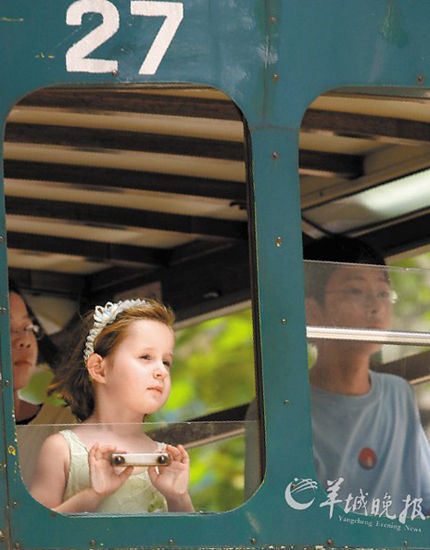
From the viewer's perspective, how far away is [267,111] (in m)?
4.92

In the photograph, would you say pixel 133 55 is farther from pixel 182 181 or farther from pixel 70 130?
pixel 182 181

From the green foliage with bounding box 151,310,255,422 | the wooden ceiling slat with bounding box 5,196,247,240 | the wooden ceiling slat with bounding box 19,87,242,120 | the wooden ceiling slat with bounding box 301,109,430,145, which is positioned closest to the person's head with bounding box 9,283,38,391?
the wooden ceiling slat with bounding box 5,196,247,240

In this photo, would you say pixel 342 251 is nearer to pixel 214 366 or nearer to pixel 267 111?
pixel 214 366

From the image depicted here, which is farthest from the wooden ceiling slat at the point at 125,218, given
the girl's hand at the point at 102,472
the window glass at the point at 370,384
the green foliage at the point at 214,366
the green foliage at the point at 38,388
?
the girl's hand at the point at 102,472

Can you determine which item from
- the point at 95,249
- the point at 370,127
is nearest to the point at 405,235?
the point at 370,127

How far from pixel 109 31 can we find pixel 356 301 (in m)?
1.05

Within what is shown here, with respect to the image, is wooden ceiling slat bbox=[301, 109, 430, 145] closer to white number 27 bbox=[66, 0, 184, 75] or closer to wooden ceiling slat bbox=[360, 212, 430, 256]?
wooden ceiling slat bbox=[360, 212, 430, 256]

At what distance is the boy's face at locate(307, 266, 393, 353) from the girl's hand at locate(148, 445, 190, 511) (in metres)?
0.55

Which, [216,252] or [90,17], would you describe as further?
[216,252]

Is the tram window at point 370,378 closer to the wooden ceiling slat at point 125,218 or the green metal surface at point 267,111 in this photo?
the green metal surface at point 267,111

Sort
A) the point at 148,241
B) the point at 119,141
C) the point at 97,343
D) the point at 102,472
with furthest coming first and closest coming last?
the point at 148,241, the point at 119,141, the point at 97,343, the point at 102,472

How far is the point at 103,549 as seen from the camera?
4.60 meters

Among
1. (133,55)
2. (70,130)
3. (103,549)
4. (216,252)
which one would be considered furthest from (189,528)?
(216,252)

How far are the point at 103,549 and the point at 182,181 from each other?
210 cm
